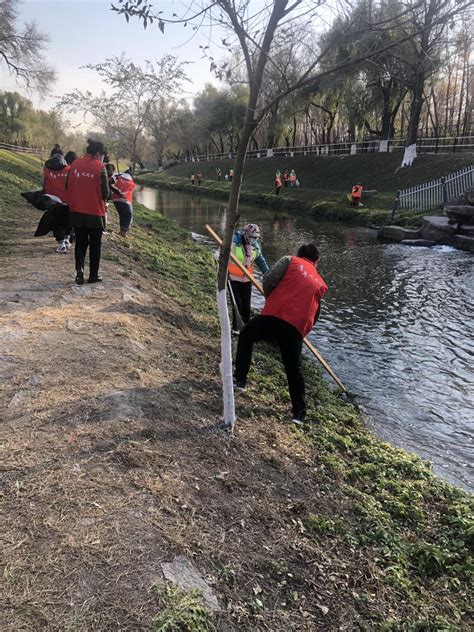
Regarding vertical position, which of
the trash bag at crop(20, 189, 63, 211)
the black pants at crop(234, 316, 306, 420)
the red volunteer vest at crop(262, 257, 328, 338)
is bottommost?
the black pants at crop(234, 316, 306, 420)

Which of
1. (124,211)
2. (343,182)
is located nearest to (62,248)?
(124,211)

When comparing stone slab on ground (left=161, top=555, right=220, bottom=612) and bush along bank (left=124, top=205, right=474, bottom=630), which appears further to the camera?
bush along bank (left=124, top=205, right=474, bottom=630)

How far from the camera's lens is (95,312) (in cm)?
591

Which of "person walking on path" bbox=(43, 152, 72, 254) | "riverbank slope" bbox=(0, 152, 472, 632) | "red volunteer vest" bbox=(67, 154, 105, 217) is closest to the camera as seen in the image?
"riverbank slope" bbox=(0, 152, 472, 632)

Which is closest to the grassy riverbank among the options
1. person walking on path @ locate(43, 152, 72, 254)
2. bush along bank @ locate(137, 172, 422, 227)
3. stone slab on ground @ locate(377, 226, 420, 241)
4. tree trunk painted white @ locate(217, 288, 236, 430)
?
bush along bank @ locate(137, 172, 422, 227)

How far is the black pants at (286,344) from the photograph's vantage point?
15.5 ft

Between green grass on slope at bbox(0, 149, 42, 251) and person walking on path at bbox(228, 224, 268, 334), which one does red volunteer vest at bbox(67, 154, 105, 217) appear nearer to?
person walking on path at bbox(228, 224, 268, 334)

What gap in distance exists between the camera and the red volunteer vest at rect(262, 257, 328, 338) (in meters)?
4.65

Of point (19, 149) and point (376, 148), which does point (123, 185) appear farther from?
point (19, 149)

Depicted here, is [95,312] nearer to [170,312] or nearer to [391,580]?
[170,312]

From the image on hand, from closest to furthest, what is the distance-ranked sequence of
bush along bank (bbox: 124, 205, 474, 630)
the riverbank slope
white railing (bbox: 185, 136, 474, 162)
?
the riverbank slope, bush along bank (bbox: 124, 205, 474, 630), white railing (bbox: 185, 136, 474, 162)

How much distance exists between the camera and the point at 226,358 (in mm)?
3955

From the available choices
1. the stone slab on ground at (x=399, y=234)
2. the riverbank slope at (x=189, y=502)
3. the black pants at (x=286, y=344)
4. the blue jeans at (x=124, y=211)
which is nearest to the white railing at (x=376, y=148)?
the stone slab on ground at (x=399, y=234)

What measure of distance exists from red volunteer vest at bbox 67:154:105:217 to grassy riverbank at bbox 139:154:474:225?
1671 centimetres
